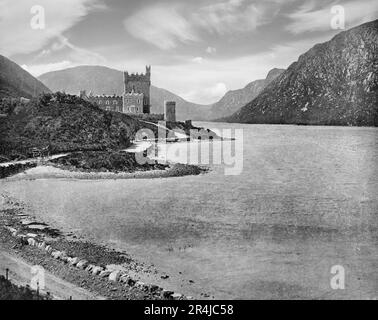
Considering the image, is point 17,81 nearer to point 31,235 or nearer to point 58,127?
point 58,127

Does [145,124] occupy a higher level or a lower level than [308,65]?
lower

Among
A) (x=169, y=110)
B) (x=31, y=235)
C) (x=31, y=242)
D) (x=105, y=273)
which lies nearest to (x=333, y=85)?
(x=169, y=110)

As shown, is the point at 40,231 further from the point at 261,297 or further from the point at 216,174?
the point at 216,174

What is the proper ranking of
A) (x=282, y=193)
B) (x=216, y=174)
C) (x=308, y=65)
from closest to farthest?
(x=282, y=193) → (x=216, y=174) → (x=308, y=65)

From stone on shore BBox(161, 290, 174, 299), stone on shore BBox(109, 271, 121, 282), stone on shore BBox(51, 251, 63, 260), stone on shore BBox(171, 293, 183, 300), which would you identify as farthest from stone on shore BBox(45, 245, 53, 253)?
stone on shore BBox(171, 293, 183, 300)

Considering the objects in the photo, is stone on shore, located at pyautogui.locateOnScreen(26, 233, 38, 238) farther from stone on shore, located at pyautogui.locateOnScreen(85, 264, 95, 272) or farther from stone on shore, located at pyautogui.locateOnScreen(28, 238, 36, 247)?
stone on shore, located at pyautogui.locateOnScreen(85, 264, 95, 272)

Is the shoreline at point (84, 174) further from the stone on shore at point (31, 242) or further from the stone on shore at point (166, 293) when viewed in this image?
the stone on shore at point (166, 293)

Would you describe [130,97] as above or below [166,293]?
above
